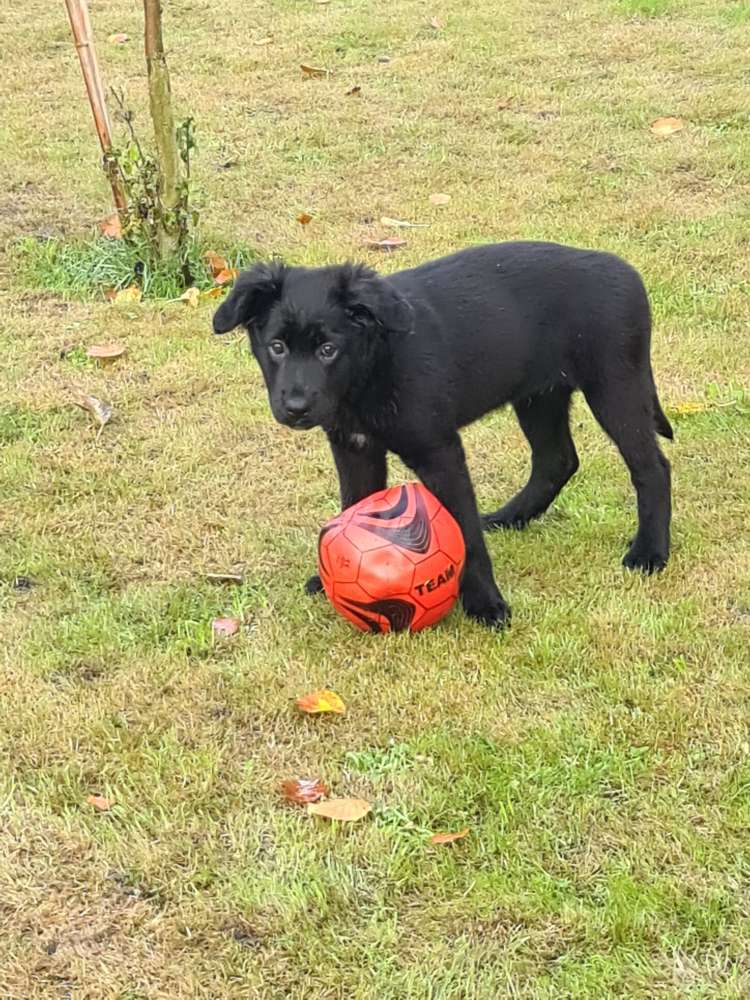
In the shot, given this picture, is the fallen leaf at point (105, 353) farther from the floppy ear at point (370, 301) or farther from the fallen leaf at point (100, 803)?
the fallen leaf at point (100, 803)

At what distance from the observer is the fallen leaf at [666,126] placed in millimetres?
9430

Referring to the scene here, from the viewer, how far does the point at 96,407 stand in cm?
567

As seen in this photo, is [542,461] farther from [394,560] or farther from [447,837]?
[447,837]

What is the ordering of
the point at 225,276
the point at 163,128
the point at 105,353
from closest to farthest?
the point at 105,353 < the point at 163,128 < the point at 225,276

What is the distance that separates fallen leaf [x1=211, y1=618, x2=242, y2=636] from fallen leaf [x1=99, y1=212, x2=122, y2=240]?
407cm

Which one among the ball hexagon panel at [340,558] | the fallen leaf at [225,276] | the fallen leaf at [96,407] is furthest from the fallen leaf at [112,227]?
the ball hexagon panel at [340,558]

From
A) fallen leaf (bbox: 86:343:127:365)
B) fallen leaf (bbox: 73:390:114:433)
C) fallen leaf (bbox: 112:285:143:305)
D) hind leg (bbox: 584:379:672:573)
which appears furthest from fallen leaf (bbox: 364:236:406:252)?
hind leg (bbox: 584:379:672:573)

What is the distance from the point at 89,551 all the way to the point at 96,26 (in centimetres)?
986

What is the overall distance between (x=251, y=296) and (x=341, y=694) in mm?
1273

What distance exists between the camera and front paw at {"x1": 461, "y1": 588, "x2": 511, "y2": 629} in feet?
13.1

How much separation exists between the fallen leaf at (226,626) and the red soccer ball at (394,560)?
364 mm

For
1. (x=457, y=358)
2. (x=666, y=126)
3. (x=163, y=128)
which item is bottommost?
(x=666, y=126)

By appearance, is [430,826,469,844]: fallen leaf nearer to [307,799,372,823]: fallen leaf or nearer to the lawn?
the lawn

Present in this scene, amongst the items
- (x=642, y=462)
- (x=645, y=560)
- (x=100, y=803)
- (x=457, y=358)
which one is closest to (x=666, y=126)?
(x=642, y=462)
